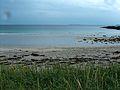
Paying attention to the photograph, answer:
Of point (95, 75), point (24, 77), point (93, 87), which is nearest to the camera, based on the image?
point (93, 87)

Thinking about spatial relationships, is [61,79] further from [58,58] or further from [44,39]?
[44,39]

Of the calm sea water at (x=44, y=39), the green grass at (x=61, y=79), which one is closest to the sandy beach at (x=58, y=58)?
the green grass at (x=61, y=79)

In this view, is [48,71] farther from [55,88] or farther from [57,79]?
[55,88]

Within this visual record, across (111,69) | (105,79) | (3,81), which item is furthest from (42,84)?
(111,69)

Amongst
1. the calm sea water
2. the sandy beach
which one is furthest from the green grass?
the calm sea water

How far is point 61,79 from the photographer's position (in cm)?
701

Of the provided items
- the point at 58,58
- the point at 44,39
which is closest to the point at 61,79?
Answer: the point at 58,58

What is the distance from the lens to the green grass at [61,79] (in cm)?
646

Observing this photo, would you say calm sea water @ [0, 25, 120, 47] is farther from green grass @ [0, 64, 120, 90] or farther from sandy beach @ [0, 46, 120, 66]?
green grass @ [0, 64, 120, 90]

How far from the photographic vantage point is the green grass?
6461mm

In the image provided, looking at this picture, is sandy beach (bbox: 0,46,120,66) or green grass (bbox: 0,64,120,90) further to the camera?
sandy beach (bbox: 0,46,120,66)

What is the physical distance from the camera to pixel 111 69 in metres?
7.75

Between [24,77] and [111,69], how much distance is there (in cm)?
227

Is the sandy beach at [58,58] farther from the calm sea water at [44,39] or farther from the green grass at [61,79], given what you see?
the calm sea water at [44,39]
